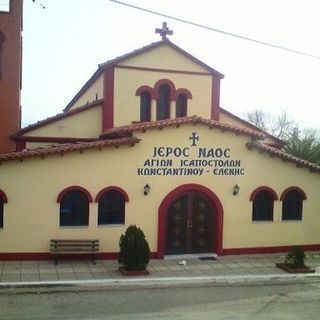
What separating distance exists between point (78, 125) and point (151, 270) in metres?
7.67

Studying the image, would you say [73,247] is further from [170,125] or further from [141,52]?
[141,52]

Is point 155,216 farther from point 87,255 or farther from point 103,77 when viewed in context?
point 103,77

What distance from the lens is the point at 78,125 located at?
65.0 ft

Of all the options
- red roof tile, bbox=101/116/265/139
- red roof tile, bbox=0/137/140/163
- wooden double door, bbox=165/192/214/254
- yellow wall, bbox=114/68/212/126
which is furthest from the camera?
yellow wall, bbox=114/68/212/126

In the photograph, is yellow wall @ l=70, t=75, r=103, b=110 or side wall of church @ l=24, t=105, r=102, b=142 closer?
side wall of church @ l=24, t=105, r=102, b=142

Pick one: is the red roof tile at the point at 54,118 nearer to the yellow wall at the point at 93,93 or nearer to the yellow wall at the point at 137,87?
the yellow wall at the point at 137,87

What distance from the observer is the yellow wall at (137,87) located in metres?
19.5

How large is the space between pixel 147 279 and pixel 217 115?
957cm

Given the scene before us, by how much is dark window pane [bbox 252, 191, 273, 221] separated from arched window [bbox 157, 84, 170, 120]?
5331 millimetres

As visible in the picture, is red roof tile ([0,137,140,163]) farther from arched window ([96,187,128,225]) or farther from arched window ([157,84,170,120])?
arched window ([157,84,170,120])

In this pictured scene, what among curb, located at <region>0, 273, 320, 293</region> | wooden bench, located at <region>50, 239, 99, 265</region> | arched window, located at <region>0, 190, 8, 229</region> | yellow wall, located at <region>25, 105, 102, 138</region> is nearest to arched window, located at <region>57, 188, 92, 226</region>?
wooden bench, located at <region>50, 239, 99, 265</region>

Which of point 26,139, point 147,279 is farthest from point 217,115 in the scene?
point 147,279

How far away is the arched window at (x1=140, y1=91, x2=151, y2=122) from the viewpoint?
20.0 m

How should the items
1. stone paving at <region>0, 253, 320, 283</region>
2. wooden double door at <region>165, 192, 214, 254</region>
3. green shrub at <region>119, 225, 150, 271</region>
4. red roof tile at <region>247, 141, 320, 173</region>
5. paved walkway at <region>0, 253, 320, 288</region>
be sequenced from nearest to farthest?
paved walkway at <region>0, 253, 320, 288</region>, stone paving at <region>0, 253, 320, 283</region>, green shrub at <region>119, 225, 150, 271</region>, wooden double door at <region>165, 192, 214, 254</region>, red roof tile at <region>247, 141, 320, 173</region>
